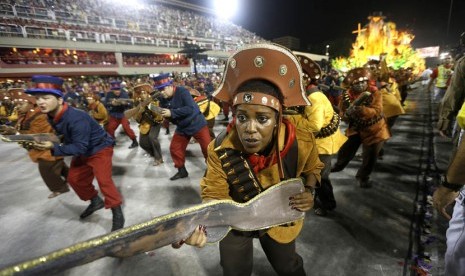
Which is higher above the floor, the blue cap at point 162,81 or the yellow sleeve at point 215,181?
the blue cap at point 162,81

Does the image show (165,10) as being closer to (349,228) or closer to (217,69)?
(217,69)

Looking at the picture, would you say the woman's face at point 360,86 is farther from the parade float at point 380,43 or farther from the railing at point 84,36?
the parade float at point 380,43

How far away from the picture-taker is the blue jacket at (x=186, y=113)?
494cm

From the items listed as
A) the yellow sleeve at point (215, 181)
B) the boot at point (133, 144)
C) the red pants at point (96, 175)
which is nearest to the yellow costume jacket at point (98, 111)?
the boot at point (133, 144)

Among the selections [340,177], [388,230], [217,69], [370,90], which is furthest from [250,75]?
[217,69]

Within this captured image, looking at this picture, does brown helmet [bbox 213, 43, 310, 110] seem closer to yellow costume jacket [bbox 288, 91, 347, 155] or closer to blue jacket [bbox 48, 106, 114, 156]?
yellow costume jacket [bbox 288, 91, 347, 155]

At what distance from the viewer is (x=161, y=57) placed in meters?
39.7

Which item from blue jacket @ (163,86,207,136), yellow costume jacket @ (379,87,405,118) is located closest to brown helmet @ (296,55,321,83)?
blue jacket @ (163,86,207,136)

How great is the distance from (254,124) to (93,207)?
3786 millimetres

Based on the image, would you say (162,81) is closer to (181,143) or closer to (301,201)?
(181,143)

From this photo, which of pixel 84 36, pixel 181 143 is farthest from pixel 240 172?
pixel 84 36

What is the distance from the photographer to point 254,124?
159 cm

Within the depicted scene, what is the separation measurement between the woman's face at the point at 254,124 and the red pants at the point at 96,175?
2.70 metres

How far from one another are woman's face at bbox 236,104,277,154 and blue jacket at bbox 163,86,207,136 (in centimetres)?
337
